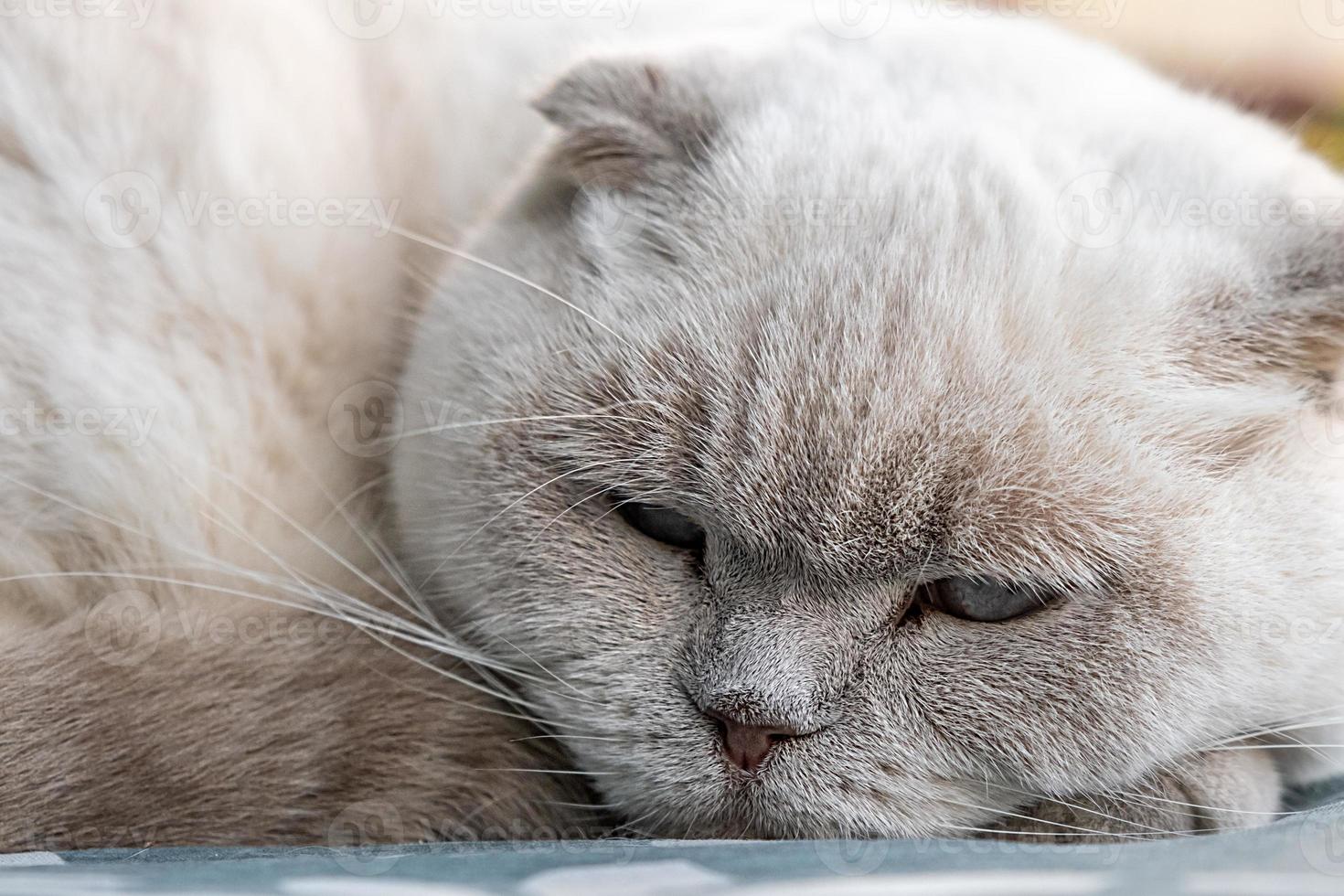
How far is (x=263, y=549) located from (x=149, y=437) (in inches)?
7.4

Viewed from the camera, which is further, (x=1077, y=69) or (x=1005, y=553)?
(x=1077, y=69)

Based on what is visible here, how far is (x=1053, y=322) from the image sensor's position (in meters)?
1.14

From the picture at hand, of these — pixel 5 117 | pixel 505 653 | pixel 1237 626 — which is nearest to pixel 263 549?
pixel 505 653

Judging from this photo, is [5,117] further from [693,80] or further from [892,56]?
[892,56]

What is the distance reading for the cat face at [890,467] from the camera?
110 centimetres

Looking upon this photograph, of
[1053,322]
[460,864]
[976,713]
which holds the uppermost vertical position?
[1053,322]

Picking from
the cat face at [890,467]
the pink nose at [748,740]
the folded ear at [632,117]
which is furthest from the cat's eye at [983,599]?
the folded ear at [632,117]

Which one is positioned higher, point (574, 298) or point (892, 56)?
point (892, 56)

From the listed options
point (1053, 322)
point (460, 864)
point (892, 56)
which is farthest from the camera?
point (892, 56)

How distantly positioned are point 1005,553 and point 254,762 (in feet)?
2.58

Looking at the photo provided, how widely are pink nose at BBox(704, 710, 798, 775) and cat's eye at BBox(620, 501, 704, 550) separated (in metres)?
0.19

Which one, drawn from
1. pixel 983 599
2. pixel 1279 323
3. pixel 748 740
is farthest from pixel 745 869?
pixel 1279 323

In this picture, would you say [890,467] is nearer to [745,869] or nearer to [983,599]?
[983,599]

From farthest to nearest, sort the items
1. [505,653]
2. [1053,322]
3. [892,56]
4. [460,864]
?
[892,56] < [505,653] < [1053,322] < [460,864]
